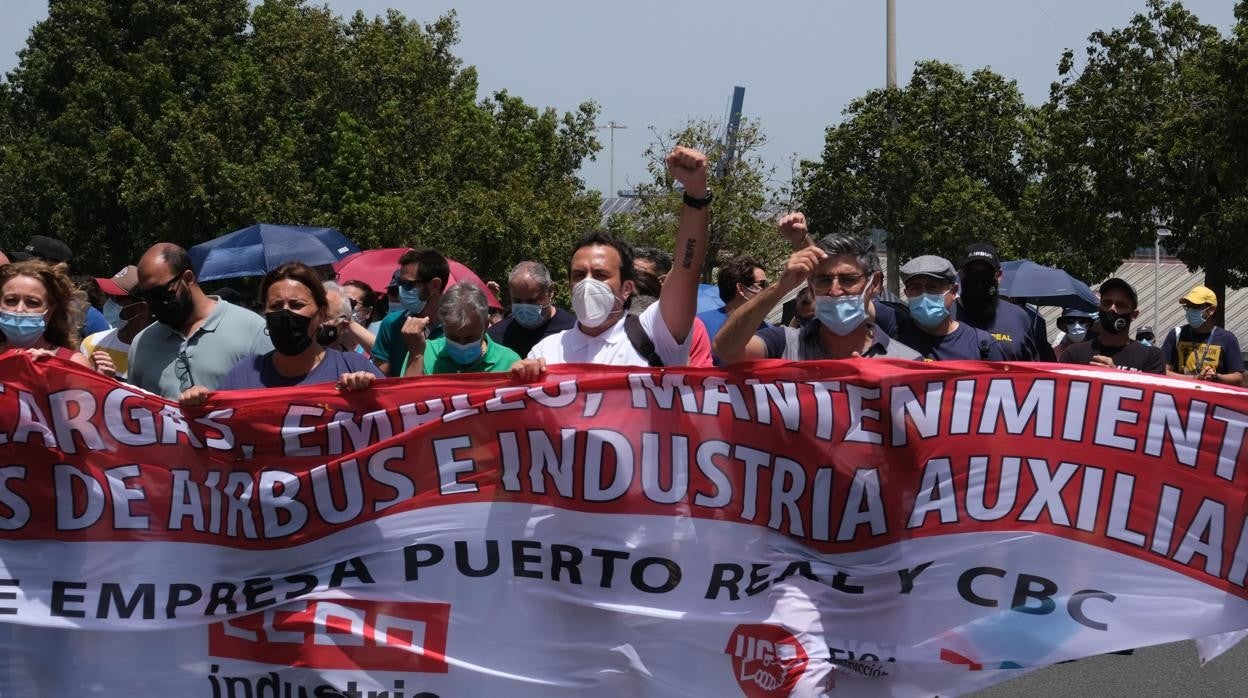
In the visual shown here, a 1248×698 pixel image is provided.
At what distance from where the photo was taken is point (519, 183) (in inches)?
1294

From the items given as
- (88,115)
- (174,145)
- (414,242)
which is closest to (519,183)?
(414,242)

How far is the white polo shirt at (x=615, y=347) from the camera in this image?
5.27 m

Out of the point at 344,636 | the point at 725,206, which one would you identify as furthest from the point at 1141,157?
the point at 344,636

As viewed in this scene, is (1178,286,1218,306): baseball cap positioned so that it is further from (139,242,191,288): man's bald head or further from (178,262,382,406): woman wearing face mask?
(139,242,191,288): man's bald head

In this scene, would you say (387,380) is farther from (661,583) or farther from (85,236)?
(85,236)

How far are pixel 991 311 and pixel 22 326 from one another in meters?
4.50

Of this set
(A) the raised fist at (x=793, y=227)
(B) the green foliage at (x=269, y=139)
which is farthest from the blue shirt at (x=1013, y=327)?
(B) the green foliage at (x=269, y=139)

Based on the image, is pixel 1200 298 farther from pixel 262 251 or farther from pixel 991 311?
pixel 262 251

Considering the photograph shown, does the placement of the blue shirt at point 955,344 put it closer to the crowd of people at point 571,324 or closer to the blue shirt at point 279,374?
the crowd of people at point 571,324

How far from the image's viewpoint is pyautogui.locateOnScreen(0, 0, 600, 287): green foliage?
3216cm

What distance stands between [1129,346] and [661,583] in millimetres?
4631

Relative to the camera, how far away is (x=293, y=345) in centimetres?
555

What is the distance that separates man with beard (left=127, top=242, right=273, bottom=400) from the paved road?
3740 mm

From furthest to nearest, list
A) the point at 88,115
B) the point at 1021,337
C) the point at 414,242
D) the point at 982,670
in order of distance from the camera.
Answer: the point at 88,115 < the point at 414,242 < the point at 1021,337 < the point at 982,670
